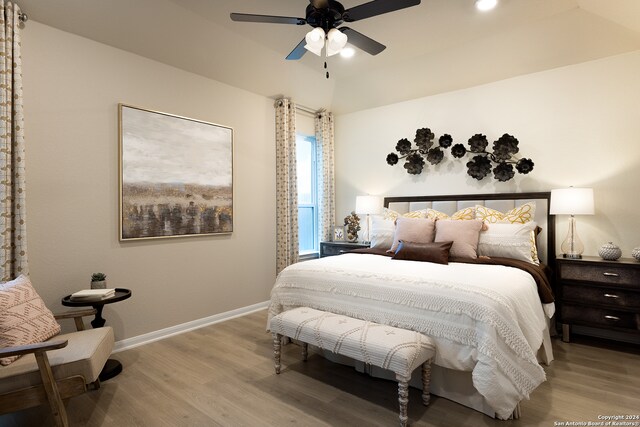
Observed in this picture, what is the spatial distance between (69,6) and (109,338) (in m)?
2.67

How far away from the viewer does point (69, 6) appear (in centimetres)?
276

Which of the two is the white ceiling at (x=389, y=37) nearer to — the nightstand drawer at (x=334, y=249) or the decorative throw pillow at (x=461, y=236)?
the decorative throw pillow at (x=461, y=236)

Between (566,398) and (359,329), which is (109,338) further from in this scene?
(566,398)

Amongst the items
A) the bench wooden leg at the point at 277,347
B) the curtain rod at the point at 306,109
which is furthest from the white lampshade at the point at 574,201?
the curtain rod at the point at 306,109

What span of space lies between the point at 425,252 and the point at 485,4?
7.49 feet

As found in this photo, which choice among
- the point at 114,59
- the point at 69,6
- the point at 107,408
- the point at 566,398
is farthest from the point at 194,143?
the point at 566,398

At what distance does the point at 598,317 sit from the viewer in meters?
3.15

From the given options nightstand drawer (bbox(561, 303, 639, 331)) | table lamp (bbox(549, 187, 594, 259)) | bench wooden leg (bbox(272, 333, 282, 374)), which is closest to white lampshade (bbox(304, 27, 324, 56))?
bench wooden leg (bbox(272, 333, 282, 374))

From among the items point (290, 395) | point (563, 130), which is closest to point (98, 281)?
point (290, 395)

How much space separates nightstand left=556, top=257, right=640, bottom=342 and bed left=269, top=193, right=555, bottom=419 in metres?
0.65

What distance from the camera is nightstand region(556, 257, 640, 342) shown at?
3.00 meters

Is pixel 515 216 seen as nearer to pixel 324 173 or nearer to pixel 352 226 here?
pixel 352 226

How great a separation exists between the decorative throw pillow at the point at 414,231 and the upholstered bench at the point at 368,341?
4.52ft

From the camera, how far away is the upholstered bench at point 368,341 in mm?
1963
